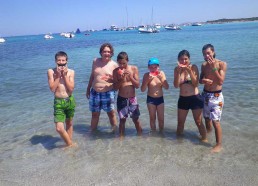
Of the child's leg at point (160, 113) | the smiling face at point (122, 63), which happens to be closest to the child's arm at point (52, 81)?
the smiling face at point (122, 63)

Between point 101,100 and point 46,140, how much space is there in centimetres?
163

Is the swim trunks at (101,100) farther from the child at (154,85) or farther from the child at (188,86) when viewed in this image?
the child at (188,86)

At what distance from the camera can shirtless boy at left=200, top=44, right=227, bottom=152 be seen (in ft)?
16.4

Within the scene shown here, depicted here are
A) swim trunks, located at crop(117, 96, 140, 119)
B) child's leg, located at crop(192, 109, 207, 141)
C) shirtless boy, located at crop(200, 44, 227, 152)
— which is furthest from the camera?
swim trunks, located at crop(117, 96, 140, 119)

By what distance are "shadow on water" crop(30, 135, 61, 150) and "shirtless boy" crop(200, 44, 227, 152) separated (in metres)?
3.36

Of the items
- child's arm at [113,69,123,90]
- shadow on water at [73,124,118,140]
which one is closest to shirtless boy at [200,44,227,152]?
child's arm at [113,69,123,90]

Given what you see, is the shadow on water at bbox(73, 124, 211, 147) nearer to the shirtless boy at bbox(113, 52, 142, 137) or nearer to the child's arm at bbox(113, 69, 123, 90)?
the shirtless boy at bbox(113, 52, 142, 137)

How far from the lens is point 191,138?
594 cm

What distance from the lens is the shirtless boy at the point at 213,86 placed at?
499 cm

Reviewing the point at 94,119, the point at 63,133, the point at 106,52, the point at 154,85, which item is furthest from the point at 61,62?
the point at 154,85

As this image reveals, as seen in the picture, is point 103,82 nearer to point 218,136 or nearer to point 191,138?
point 191,138

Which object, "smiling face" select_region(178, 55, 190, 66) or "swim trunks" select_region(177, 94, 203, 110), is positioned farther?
"swim trunks" select_region(177, 94, 203, 110)

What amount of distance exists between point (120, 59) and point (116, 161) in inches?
77.3

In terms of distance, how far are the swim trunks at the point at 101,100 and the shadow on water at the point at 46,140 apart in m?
1.18
